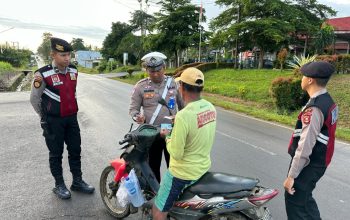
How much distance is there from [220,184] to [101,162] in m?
3.97

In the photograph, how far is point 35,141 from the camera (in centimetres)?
830

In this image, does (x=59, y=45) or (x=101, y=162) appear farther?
(x=101, y=162)

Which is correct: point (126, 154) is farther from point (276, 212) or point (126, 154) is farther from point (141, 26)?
point (141, 26)

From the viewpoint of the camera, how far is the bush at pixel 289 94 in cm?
1474

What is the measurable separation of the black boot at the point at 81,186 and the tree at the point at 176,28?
40.3 metres

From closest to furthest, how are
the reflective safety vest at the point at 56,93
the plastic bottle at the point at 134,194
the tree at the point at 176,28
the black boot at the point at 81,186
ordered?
the plastic bottle at the point at 134,194 < the reflective safety vest at the point at 56,93 < the black boot at the point at 81,186 < the tree at the point at 176,28

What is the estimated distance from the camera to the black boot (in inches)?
203

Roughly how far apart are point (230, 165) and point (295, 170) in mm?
3492

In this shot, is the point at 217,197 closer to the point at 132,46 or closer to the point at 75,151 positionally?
the point at 75,151

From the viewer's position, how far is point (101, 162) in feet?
21.6

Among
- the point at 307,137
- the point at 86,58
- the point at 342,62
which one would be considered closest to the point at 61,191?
the point at 307,137

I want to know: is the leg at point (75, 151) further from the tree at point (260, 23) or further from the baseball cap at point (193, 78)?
the tree at point (260, 23)

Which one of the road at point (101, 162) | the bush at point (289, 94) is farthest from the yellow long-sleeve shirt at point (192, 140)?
the bush at point (289, 94)

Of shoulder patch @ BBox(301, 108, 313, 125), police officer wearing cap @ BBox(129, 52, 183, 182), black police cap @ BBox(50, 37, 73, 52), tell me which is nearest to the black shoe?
police officer wearing cap @ BBox(129, 52, 183, 182)
